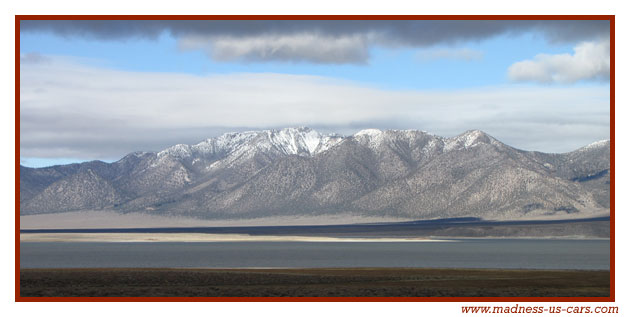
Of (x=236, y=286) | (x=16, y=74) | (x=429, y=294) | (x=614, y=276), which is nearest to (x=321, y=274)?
(x=236, y=286)

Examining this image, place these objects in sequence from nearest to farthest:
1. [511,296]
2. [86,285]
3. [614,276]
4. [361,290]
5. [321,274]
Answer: [614,276] < [511,296] < [361,290] < [86,285] < [321,274]

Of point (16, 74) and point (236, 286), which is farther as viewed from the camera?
point (236, 286)
